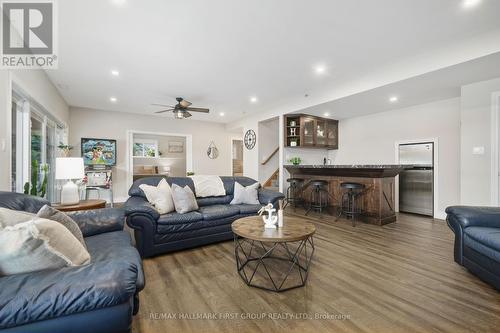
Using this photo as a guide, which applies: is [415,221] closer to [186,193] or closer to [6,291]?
[186,193]

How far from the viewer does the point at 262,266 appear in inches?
95.5

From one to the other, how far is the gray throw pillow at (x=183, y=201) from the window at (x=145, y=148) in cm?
516

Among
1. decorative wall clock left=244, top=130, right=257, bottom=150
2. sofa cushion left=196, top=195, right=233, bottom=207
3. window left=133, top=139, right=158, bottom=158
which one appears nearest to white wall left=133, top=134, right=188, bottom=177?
window left=133, top=139, right=158, bottom=158

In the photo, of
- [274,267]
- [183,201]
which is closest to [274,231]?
[274,267]

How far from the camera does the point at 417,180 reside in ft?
16.5

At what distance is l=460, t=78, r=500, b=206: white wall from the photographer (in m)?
3.48

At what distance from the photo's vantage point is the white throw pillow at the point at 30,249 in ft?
3.32

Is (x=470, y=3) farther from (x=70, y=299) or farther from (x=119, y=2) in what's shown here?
(x=70, y=299)

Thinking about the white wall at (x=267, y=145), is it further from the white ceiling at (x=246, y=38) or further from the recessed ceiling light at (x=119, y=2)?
the recessed ceiling light at (x=119, y=2)

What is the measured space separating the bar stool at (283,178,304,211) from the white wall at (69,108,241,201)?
3.08m

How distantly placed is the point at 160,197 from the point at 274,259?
67.0 inches

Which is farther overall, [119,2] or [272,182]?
[272,182]

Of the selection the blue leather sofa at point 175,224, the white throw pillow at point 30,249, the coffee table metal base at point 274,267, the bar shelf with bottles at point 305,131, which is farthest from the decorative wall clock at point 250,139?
the white throw pillow at point 30,249

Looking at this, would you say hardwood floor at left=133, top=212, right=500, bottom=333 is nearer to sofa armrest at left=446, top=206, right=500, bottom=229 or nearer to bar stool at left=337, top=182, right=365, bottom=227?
sofa armrest at left=446, top=206, right=500, bottom=229
